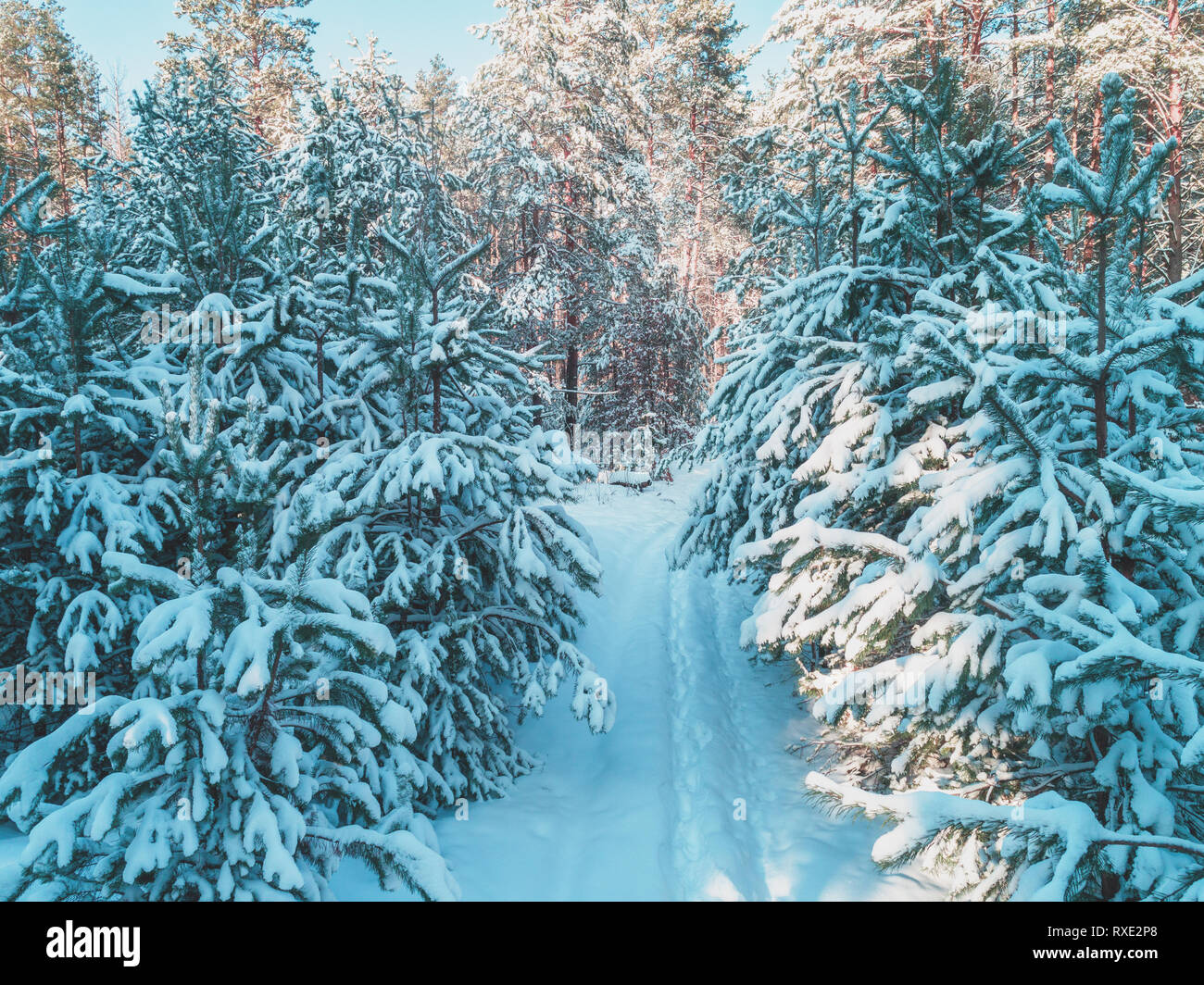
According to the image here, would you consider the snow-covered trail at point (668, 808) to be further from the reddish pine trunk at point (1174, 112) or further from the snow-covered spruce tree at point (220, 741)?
the reddish pine trunk at point (1174, 112)


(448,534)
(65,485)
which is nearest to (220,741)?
(448,534)

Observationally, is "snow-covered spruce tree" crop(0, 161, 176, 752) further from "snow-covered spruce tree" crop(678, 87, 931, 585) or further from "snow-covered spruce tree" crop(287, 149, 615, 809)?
"snow-covered spruce tree" crop(678, 87, 931, 585)

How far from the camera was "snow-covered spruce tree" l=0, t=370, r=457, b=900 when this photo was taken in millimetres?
2969

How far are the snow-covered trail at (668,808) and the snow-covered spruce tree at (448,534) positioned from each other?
2.18 ft

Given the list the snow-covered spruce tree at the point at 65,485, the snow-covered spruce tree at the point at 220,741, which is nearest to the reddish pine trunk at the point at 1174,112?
the snow-covered spruce tree at the point at 220,741

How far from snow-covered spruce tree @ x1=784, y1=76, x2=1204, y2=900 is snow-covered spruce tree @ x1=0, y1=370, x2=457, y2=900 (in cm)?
251

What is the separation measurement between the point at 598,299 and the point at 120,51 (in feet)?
85.6

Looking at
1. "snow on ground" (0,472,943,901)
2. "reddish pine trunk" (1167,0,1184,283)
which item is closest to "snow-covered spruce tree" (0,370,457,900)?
"snow on ground" (0,472,943,901)

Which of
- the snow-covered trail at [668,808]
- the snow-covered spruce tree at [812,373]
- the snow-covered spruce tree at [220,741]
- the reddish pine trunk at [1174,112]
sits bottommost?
the snow-covered trail at [668,808]

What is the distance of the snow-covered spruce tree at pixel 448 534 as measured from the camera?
5672 millimetres

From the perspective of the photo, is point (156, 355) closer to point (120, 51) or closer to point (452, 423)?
point (452, 423)

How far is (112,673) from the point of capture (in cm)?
557

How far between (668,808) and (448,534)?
11.5 ft

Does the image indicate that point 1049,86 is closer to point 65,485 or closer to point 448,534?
point 448,534
